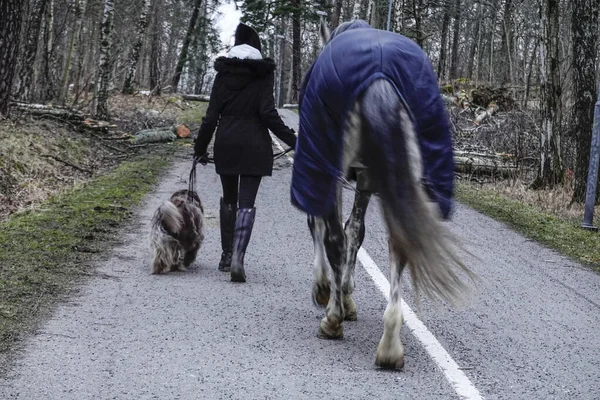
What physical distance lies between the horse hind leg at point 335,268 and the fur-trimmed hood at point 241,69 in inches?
94.0

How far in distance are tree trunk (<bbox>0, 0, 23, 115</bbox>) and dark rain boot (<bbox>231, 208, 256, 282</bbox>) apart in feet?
28.2

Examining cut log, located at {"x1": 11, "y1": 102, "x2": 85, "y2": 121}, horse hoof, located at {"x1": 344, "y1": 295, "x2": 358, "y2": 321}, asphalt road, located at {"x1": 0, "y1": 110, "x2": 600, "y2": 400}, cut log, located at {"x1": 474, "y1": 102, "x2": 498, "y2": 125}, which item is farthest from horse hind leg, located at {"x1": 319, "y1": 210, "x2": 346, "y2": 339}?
cut log, located at {"x1": 474, "y1": 102, "x2": 498, "y2": 125}

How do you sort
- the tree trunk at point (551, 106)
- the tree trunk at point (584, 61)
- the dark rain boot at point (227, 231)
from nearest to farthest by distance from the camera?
A: the dark rain boot at point (227, 231) → the tree trunk at point (584, 61) → the tree trunk at point (551, 106)

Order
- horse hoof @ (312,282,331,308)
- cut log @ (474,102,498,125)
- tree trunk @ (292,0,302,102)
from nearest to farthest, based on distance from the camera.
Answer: horse hoof @ (312,282,331,308)
cut log @ (474,102,498,125)
tree trunk @ (292,0,302,102)

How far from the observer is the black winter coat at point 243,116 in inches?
295

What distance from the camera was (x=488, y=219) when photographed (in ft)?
41.3

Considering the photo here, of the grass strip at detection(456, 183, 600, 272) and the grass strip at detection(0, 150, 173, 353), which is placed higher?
the grass strip at detection(456, 183, 600, 272)

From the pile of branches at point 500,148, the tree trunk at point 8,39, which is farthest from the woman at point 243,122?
the pile of branches at point 500,148

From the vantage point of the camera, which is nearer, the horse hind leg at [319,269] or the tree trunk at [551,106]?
the horse hind leg at [319,269]

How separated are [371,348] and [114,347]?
1.67 metres

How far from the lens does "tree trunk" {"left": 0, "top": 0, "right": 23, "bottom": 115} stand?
561 inches

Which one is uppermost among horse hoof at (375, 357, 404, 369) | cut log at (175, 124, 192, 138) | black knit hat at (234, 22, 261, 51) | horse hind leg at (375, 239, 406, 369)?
black knit hat at (234, 22, 261, 51)

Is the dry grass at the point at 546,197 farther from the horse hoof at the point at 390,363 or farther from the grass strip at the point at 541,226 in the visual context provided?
the horse hoof at the point at 390,363

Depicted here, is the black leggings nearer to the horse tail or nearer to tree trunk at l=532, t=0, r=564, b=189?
the horse tail
